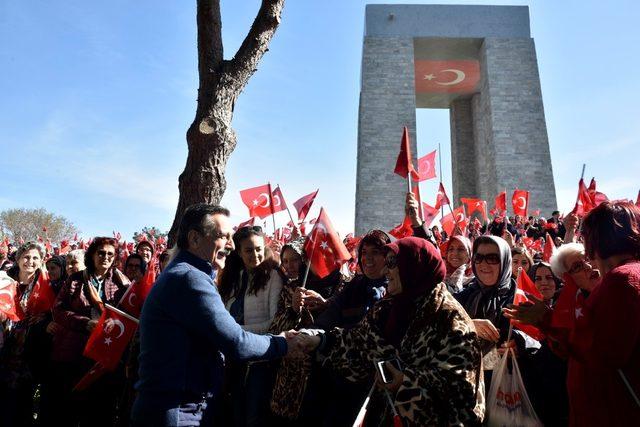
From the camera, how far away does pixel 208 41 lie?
5367mm

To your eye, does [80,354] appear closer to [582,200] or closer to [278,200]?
[278,200]

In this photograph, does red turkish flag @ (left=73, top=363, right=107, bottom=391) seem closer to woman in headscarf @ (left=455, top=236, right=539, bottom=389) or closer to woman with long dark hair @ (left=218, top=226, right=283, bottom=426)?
woman with long dark hair @ (left=218, top=226, right=283, bottom=426)

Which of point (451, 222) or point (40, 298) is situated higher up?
point (451, 222)

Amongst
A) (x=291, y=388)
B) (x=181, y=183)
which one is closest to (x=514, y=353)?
(x=291, y=388)

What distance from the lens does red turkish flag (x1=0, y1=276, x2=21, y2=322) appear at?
3.97 metres

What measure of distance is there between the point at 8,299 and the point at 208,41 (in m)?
3.20

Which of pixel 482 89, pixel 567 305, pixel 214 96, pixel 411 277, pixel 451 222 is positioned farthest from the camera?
pixel 482 89

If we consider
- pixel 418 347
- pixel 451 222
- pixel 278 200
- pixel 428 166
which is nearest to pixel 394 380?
pixel 418 347

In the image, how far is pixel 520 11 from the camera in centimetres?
2450

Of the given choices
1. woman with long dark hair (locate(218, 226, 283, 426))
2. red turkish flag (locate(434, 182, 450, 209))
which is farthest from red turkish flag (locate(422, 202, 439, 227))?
woman with long dark hair (locate(218, 226, 283, 426))

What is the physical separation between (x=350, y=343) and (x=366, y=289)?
0.77 m

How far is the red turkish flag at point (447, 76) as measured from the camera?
1048 inches

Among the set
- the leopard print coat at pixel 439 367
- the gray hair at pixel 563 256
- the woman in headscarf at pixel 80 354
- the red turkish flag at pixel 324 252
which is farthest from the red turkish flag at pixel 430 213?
the leopard print coat at pixel 439 367

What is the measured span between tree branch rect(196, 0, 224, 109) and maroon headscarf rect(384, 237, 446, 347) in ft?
11.9
